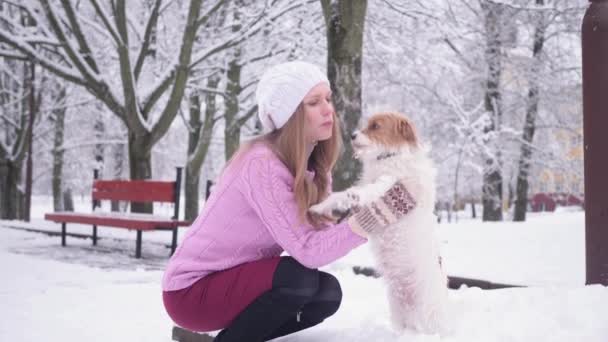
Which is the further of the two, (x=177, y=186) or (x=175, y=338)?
(x=177, y=186)

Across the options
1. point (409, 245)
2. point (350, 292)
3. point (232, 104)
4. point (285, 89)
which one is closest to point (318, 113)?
point (285, 89)

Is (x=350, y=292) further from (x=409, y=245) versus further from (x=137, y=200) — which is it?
(x=137, y=200)

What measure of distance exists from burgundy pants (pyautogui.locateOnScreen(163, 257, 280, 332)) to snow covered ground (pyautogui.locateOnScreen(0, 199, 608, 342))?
1.53 feet

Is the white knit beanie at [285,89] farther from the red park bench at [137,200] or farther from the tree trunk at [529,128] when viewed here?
the tree trunk at [529,128]

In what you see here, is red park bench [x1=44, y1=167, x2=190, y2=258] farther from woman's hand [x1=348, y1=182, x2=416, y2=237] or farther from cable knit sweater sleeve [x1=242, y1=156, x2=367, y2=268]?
woman's hand [x1=348, y1=182, x2=416, y2=237]

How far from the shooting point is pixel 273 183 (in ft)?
8.07

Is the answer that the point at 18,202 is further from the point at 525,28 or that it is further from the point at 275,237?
the point at 275,237

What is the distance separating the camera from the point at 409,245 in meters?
2.64

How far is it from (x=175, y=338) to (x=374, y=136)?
1691 millimetres

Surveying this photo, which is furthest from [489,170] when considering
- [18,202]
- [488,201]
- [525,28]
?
[18,202]

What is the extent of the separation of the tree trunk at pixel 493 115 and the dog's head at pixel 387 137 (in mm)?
11799

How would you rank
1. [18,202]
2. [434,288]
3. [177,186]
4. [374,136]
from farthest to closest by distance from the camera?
[18,202] < [177,186] < [374,136] < [434,288]

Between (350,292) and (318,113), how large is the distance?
260 centimetres

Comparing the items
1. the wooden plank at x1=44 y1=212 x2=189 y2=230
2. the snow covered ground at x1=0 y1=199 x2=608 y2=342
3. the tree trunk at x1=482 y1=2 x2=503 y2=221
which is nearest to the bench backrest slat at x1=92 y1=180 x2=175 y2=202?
the wooden plank at x1=44 y1=212 x2=189 y2=230
